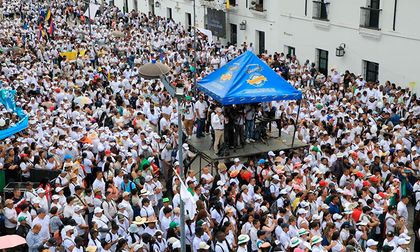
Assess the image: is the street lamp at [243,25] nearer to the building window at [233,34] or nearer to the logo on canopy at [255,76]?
the building window at [233,34]

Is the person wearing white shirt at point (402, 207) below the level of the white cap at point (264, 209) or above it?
below

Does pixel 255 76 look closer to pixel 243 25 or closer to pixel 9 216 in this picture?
pixel 9 216

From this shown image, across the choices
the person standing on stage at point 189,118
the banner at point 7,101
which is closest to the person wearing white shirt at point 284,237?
the person standing on stage at point 189,118

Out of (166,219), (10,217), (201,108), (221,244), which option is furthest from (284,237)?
(201,108)

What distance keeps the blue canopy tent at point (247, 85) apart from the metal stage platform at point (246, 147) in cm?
145

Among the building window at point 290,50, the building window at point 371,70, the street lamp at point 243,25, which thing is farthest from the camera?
the street lamp at point 243,25

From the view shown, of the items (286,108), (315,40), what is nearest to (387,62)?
(315,40)

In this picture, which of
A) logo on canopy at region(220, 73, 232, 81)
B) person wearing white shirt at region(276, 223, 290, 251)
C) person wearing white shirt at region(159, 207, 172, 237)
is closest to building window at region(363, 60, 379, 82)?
logo on canopy at region(220, 73, 232, 81)

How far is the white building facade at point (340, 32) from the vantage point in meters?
22.1

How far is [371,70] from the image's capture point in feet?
79.2

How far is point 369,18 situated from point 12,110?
14.2 m

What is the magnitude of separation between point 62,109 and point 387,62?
12.5 metres

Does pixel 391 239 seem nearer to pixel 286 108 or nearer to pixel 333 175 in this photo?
pixel 333 175

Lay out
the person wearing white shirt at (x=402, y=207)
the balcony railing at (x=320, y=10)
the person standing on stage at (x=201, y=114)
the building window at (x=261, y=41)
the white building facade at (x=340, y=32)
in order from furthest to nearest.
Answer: the building window at (x=261, y=41) < the balcony railing at (x=320, y=10) < the white building facade at (x=340, y=32) < the person standing on stage at (x=201, y=114) < the person wearing white shirt at (x=402, y=207)
